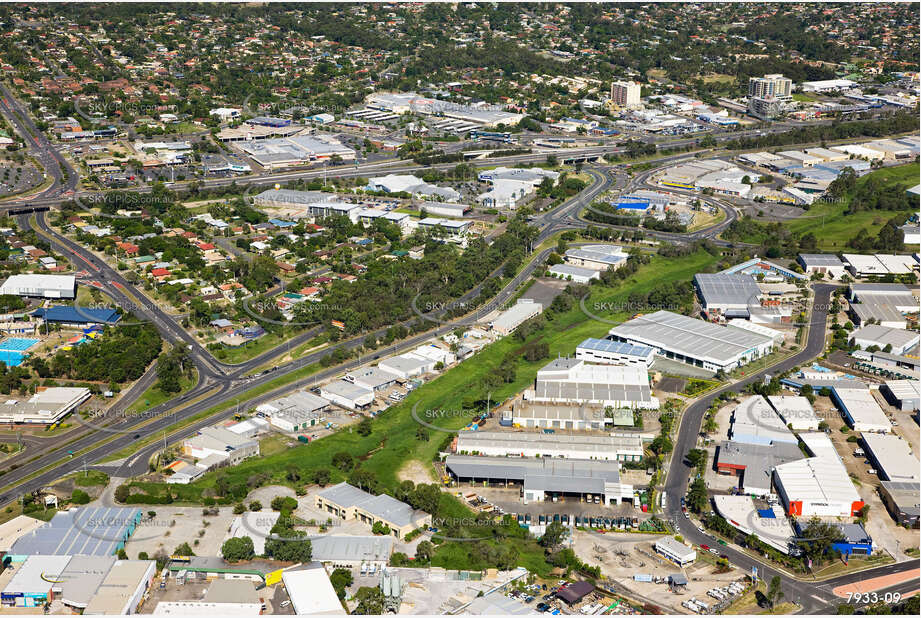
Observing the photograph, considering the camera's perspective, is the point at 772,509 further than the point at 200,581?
Yes

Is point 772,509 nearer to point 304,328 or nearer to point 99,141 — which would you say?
point 304,328

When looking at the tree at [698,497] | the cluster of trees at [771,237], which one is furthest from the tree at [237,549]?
the cluster of trees at [771,237]

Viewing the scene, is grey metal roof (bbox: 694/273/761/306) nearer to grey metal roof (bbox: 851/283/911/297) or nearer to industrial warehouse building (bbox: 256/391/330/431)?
grey metal roof (bbox: 851/283/911/297)

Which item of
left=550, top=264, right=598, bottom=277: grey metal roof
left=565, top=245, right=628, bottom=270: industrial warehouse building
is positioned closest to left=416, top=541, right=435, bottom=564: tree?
left=550, top=264, right=598, bottom=277: grey metal roof

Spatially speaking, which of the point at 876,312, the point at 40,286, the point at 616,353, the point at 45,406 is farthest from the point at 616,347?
the point at 40,286

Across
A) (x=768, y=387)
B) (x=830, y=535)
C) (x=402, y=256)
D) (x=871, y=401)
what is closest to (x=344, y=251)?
(x=402, y=256)

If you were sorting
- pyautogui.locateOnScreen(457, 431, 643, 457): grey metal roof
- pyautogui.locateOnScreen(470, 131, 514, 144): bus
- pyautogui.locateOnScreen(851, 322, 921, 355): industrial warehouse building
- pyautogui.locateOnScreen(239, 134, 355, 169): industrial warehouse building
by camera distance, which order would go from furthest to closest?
pyautogui.locateOnScreen(470, 131, 514, 144): bus < pyautogui.locateOnScreen(239, 134, 355, 169): industrial warehouse building < pyautogui.locateOnScreen(851, 322, 921, 355): industrial warehouse building < pyautogui.locateOnScreen(457, 431, 643, 457): grey metal roof

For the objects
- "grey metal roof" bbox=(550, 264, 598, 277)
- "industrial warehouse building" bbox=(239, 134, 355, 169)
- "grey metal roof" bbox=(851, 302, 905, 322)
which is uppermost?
"industrial warehouse building" bbox=(239, 134, 355, 169)
